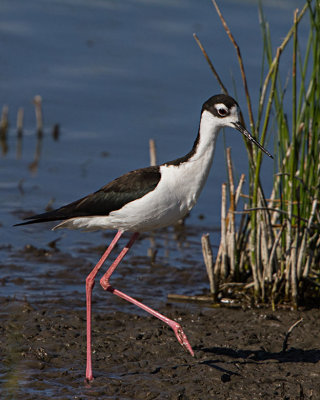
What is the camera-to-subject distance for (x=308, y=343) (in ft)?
17.5

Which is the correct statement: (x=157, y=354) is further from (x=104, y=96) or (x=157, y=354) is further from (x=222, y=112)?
(x=104, y=96)

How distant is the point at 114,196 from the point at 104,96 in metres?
4.75

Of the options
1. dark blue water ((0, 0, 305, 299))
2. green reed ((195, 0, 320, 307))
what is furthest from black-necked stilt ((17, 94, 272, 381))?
dark blue water ((0, 0, 305, 299))

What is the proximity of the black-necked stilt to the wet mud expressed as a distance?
0.63ft

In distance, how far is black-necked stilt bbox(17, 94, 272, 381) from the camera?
500 centimetres

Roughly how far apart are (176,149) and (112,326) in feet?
11.3

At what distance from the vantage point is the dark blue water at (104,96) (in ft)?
23.1

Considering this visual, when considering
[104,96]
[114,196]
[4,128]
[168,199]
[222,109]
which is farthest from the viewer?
[104,96]

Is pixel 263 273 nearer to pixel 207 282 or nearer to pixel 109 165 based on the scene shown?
pixel 207 282

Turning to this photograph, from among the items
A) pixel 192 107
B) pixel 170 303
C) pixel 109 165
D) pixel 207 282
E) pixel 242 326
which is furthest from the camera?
pixel 192 107

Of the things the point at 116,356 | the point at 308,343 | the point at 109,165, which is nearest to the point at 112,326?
the point at 116,356

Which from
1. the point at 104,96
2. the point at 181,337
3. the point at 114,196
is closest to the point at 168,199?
the point at 114,196

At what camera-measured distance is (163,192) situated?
4977mm

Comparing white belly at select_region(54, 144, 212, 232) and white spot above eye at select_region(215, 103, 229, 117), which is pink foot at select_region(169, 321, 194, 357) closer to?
white belly at select_region(54, 144, 212, 232)
